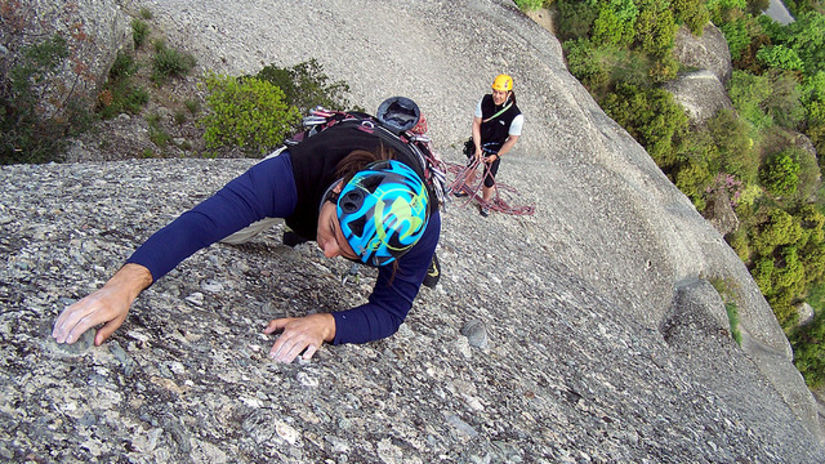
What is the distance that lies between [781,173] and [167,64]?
2209 inches

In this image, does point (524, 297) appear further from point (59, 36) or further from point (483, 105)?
point (59, 36)

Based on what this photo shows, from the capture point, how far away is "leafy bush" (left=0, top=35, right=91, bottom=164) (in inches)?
377

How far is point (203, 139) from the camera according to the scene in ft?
44.1

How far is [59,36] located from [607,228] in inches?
760

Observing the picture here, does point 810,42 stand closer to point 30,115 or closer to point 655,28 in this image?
point 655,28

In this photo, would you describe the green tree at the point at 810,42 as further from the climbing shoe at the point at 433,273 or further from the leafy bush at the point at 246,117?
the climbing shoe at the point at 433,273

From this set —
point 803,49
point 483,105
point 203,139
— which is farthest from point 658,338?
point 803,49

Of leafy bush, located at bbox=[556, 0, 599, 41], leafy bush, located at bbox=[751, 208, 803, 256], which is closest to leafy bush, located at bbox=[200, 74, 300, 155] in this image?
leafy bush, located at bbox=[556, 0, 599, 41]

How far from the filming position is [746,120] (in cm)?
4919

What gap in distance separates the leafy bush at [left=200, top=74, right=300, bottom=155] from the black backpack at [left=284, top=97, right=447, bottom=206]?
8.01m

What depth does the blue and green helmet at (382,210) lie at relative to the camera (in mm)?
3857

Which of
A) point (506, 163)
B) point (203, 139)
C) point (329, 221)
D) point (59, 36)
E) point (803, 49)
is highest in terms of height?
point (803, 49)

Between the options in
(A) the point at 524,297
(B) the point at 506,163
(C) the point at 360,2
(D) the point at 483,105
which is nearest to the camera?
(A) the point at 524,297

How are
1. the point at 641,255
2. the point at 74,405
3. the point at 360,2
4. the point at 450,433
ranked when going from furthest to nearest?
the point at 360,2 → the point at 641,255 → the point at 450,433 → the point at 74,405
